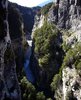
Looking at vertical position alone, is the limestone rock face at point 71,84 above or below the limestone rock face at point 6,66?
below

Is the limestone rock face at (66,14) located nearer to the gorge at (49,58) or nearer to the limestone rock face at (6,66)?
the gorge at (49,58)

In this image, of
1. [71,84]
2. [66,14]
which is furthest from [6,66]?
[66,14]

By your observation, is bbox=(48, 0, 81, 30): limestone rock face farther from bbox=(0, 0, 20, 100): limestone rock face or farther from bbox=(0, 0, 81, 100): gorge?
bbox=(0, 0, 20, 100): limestone rock face

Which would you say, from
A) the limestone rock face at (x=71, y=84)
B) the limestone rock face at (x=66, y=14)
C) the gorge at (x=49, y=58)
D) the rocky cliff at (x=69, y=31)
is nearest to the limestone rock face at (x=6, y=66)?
the gorge at (x=49, y=58)

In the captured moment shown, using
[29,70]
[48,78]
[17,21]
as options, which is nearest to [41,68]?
[48,78]

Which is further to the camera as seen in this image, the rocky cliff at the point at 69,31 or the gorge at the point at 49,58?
the rocky cliff at the point at 69,31

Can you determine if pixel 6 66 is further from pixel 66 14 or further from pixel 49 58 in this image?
pixel 66 14

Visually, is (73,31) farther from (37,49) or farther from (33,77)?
(33,77)

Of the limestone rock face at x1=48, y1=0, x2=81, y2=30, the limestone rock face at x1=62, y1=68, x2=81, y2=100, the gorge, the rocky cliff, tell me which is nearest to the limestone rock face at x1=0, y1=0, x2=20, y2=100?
the gorge

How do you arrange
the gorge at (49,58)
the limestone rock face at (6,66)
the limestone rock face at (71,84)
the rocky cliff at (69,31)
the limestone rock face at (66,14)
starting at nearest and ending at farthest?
the limestone rock face at (6,66), the gorge at (49,58), the limestone rock face at (71,84), the rocky cliff at (69,31), the limestone rock face at (66,14)
